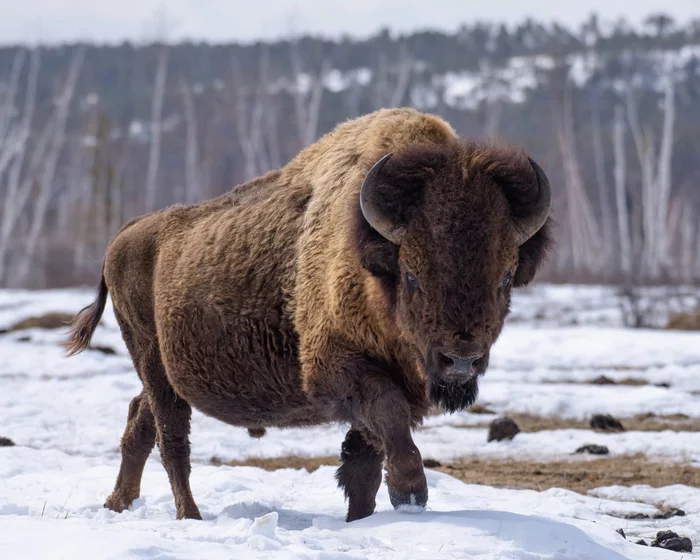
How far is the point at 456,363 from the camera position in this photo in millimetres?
4477

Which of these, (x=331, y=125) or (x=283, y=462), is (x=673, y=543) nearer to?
(x=283, y=462)

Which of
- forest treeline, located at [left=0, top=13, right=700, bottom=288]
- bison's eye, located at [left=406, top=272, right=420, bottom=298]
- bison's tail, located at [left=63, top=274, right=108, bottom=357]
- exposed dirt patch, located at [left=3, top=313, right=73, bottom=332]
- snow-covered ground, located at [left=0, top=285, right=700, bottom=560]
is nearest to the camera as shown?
snow-covered ground, located at [left=0, top=285, right=700, bottom=560]

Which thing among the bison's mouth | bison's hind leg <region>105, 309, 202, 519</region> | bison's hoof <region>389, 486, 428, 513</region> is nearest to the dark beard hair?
the bison's mouth

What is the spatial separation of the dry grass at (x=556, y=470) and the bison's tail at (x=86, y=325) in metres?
1.99

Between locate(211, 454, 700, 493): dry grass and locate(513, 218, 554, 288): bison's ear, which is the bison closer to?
locate(513, 218, 554, 288): bison's ear

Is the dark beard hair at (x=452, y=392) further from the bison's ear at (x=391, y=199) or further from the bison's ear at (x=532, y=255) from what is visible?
the bison's ear at (x=532, y=255)

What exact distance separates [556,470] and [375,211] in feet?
12.6

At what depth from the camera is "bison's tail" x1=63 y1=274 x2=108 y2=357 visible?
7367 millimetres

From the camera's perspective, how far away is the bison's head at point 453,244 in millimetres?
4555

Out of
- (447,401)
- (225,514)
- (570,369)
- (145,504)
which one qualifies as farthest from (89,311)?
(570,369)

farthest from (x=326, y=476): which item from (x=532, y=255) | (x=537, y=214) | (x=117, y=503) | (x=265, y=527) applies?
(x=265, y=527)

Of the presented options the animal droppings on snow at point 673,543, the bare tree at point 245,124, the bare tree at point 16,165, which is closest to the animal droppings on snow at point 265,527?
the animal droppings on snow at point 673,543

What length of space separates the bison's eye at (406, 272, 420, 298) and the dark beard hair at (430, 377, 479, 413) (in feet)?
1.50

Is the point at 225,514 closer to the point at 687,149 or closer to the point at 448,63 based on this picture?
the point at 687,149
